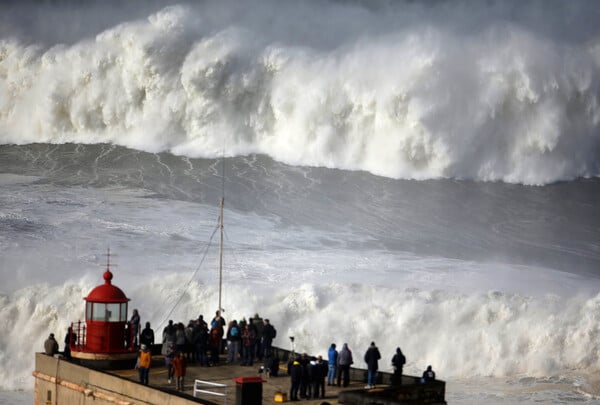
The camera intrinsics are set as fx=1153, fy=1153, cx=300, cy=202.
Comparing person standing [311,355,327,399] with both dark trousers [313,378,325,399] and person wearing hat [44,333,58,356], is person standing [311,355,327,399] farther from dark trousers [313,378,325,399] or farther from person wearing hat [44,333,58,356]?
person wearing hat [44,333,58,356]

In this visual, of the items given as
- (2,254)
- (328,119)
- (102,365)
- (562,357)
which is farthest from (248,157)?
(102,365)

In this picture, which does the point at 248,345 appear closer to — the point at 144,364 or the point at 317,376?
the point at 144,364

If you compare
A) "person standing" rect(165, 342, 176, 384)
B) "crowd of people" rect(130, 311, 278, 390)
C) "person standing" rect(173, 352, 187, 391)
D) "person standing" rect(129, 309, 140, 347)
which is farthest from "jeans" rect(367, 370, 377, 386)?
"person standing" rect(129, 309, 140, 347)

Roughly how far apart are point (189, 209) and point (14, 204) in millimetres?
6690

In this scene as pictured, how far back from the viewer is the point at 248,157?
48750 mm

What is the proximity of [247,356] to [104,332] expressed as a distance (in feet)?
7.71

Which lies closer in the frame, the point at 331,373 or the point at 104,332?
the point at 331,373

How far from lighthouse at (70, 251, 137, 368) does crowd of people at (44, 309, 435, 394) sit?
0.80 ft

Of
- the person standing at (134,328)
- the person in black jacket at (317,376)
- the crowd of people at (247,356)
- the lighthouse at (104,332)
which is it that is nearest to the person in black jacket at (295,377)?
the crowd of people at (247,356)

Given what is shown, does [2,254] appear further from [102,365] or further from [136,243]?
[102,365]

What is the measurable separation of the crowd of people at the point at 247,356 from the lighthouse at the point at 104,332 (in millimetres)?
243

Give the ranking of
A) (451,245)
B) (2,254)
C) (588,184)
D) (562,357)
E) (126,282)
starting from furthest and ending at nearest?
(588,184)
(451,245)
(2,254)
(126,282)
(562,357)

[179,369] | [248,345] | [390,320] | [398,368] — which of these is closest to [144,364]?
[179,369]

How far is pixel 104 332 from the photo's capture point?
1848cm
